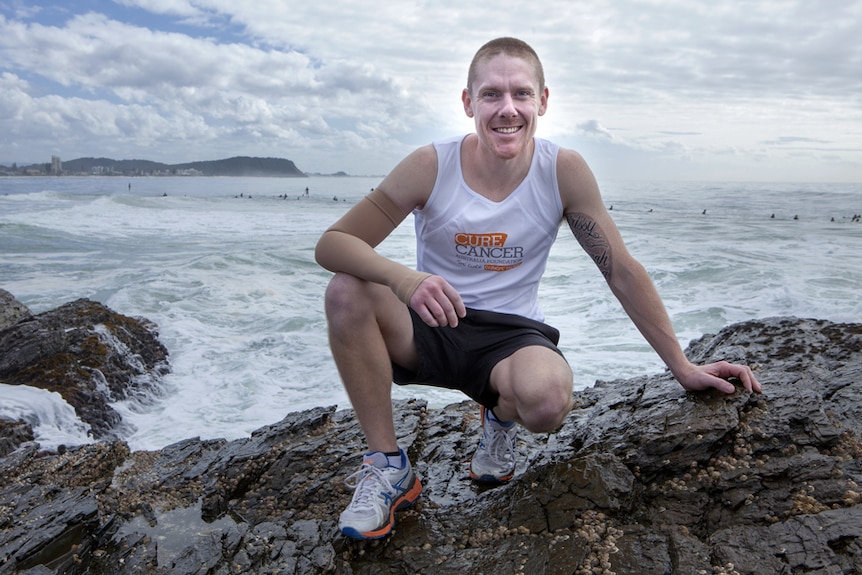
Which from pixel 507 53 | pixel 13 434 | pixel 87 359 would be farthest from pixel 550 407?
pixel 87 359

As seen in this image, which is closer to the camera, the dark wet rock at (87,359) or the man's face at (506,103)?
the man's face at (506,103)

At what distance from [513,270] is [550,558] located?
4.34 feet

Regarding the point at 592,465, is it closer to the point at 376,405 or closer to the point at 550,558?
the point at 550,558

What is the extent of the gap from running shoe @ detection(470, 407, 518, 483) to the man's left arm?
0.85 m

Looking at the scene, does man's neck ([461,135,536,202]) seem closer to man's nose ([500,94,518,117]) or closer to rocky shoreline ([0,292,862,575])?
man's nose ([500,94,518,117])

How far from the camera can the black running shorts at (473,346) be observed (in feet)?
10.1

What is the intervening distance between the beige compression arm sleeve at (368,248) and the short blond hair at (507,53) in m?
0.73

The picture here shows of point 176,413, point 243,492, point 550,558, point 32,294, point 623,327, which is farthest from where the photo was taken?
point 32,294

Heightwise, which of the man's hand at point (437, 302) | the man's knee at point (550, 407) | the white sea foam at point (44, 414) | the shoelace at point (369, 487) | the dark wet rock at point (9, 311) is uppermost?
the man's hand at point (437, 302)

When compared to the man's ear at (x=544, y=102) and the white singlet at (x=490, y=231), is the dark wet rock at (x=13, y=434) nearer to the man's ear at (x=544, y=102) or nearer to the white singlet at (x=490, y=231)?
the white singlet at (x=490, y=231)

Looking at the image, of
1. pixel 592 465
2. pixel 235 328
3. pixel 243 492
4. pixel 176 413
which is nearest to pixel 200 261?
pixel 235 328

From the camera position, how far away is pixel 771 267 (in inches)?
628

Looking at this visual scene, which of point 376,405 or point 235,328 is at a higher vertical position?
point 376,405

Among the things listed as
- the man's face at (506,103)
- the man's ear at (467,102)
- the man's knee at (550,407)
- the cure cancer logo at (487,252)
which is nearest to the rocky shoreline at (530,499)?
the man's knee at (550,407)
